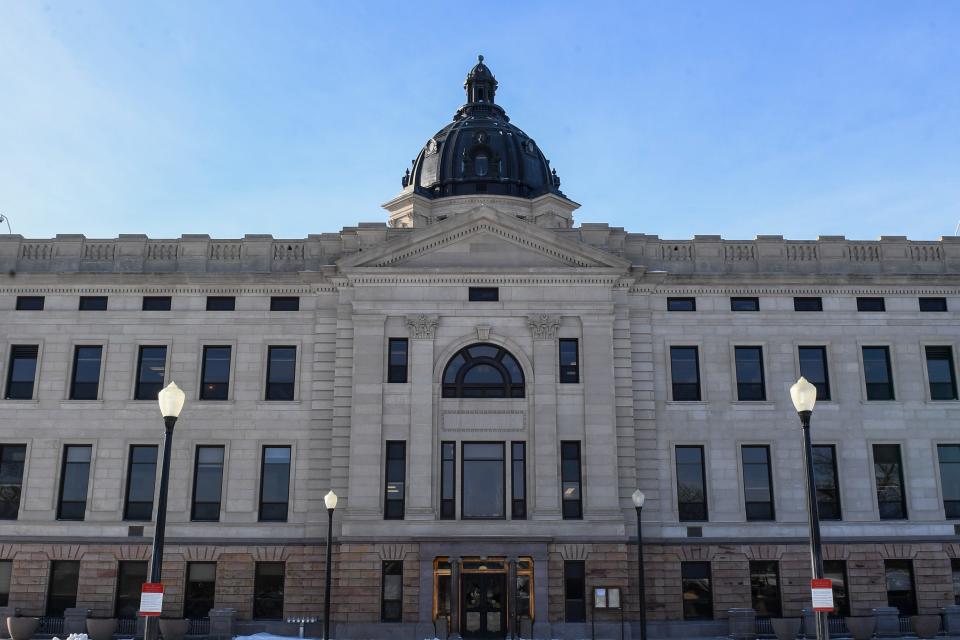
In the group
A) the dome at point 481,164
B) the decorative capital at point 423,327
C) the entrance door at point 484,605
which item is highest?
the dome at point 481,164

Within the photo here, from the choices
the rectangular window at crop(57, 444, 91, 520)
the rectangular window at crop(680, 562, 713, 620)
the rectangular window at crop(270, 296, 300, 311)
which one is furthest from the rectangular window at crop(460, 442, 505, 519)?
the rectangular window at crop(57, 444, 91, 520)

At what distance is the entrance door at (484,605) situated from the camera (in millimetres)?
36156

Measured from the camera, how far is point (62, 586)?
124 feet

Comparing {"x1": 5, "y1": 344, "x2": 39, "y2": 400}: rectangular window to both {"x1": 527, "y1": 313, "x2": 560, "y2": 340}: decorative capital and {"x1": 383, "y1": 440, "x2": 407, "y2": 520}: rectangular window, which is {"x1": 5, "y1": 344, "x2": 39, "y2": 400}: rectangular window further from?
{"x1": 527, "y1": 313, "x2": 560, "y2": 340}: decorative capital

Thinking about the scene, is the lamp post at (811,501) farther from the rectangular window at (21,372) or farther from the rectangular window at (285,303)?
the rectangular window at (21,372)

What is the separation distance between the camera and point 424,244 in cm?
3966

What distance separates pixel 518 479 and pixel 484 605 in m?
5.05

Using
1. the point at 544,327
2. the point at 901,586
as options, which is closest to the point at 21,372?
the point at 544,327

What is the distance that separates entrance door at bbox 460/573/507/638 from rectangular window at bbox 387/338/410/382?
8.39 m

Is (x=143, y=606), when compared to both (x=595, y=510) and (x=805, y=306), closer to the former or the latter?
(x=595, y=510)

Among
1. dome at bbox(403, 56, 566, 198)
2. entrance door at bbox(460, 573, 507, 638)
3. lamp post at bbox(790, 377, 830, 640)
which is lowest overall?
entrance door at bbox(460, 573, 507, 638)

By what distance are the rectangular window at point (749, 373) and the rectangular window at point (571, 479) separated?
7677mm

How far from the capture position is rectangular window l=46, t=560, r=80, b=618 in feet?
123

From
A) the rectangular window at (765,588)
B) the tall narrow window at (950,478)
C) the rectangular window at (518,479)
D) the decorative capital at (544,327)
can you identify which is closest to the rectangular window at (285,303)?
the decorative capital at (544,327)
